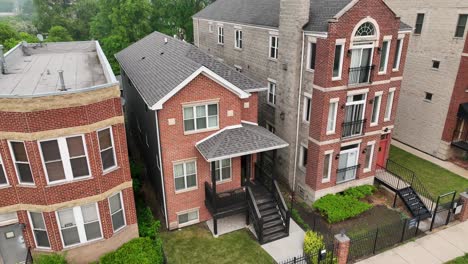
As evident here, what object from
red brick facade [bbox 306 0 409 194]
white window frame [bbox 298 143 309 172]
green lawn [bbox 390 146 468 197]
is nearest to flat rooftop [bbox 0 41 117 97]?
red brick facade [bbox 306 0 409 194]

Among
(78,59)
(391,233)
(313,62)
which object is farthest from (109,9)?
(391,233)

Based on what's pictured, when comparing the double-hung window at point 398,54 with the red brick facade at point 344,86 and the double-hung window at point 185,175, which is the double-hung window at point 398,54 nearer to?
the red brick facade at point 344,86

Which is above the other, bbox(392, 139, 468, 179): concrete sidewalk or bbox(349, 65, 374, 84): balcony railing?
bbox(349, 65, 374, 84): balcony railing

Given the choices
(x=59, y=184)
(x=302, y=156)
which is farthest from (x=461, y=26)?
(x=59, y=184)

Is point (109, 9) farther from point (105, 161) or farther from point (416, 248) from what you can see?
point (416, 248)

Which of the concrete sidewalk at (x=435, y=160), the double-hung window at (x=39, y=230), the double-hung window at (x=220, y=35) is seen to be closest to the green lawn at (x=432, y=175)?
the concrete sidewalk at (x=435, y=160)

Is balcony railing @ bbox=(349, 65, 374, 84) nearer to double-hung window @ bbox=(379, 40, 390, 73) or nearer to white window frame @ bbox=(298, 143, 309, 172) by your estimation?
double-hung window @ bbox=(379, 40, 390, 73)
